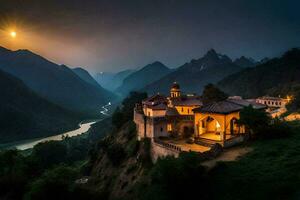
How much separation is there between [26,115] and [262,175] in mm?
154582

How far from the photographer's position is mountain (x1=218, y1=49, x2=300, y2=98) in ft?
439

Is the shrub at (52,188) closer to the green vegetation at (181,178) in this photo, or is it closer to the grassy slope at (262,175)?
the green vegetation at (181,178)

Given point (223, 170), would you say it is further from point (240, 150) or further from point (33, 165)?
point (33, 165)

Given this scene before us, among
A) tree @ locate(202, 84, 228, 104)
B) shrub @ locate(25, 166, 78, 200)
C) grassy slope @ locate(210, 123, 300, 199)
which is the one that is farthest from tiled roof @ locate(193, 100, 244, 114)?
shrub @ locate(25, 166, 78, 200)

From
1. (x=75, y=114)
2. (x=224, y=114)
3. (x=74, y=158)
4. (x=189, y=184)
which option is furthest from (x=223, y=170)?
(x=75, y=114)

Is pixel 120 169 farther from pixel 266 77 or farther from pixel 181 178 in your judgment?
pixel 266 77

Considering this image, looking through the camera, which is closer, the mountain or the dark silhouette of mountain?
the mountain

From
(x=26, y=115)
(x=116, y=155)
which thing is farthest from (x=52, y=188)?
(x=26, y=115)

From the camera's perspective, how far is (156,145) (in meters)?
41.0

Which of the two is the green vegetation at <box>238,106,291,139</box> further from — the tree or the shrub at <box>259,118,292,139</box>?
the tree

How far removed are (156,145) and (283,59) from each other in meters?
138

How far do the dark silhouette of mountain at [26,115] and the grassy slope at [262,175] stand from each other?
413ft

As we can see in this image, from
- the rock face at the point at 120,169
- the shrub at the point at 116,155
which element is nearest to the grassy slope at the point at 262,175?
the rock face at the point at 120,169

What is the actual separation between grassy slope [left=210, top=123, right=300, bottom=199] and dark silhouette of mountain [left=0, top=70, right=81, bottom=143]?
126015 millimetres
